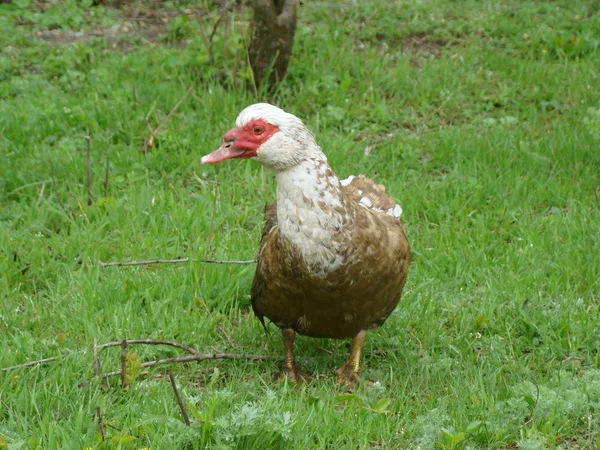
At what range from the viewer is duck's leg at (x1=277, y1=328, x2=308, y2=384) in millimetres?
4480

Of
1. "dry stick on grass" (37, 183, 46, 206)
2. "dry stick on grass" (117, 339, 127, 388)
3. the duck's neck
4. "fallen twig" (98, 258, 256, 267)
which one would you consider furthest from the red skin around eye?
"dry stick on grass" (37, 183, 46, 206)

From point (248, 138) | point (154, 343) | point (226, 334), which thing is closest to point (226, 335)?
point (226, 334)

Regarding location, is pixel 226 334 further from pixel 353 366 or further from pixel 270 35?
pixel 270 35

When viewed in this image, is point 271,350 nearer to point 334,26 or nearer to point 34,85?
point 34,85

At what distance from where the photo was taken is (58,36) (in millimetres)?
8508

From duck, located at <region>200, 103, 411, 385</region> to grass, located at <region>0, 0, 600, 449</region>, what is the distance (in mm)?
376

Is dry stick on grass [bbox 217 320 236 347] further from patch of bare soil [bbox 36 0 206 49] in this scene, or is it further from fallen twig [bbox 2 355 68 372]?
patch of bare soil [bbox 36 0 206 49]

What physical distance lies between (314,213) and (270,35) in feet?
11.4

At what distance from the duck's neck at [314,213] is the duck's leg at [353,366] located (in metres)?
0.67

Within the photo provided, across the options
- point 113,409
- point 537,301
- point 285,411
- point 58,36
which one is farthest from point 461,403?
point 58,36

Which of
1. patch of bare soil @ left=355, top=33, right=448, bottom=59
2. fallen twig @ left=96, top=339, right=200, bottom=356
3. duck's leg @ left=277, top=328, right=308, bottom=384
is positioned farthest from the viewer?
patch of bare soil @ left=355, top=33, right=448, bottom=59

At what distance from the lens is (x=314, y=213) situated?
3.90 metres

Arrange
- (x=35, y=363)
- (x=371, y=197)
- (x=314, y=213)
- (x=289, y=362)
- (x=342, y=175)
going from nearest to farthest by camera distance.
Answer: (x=314, y=213) < (x=35, y=363) < (x=289, y=362) < (x=371, y=197) < (x=342, y=175)

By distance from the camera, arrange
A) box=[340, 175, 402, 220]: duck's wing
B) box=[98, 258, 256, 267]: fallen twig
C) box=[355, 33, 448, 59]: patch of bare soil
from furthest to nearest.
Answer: box=[355, 33, 448, 59]: patch of bare soil < box=[98, 258, 256, 267]: fallen twig < box=[340, 175, 402, 220]: duck's wing
